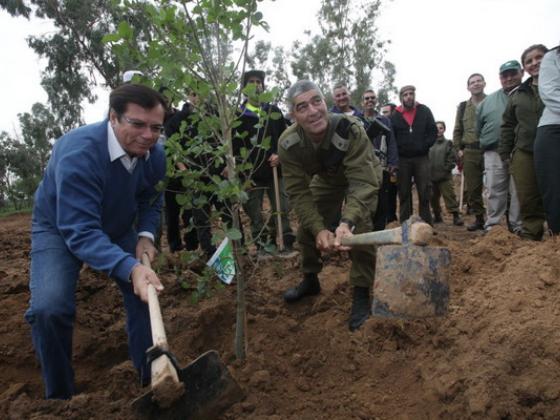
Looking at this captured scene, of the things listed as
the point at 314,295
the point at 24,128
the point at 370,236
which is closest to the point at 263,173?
the point at 314,295

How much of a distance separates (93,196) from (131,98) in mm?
532

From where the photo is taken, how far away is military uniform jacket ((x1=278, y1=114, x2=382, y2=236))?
9.96 ft

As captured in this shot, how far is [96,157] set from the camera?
2.23m

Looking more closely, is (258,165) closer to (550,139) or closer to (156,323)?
(550,139)

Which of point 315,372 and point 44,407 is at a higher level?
point 44,407

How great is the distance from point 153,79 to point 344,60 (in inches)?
990

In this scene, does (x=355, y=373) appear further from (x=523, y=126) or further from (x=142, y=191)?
(x=523, y=126)

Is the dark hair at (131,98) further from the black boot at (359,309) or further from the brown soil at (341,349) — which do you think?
the black boot at (359,309)

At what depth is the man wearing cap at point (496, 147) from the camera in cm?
521

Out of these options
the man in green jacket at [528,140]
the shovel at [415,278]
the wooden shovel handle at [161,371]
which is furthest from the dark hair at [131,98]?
the man in green jacket at [528,140]

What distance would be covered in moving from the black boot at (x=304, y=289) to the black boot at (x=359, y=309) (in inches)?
22.3

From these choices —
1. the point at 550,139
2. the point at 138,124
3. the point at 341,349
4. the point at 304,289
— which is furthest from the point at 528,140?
the point at 138,124

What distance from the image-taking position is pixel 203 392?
6.28 ft

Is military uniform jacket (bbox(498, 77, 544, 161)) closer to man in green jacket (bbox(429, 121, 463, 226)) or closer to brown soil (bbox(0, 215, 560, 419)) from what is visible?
brown soil (bbox(0, 215, 560, 419))
